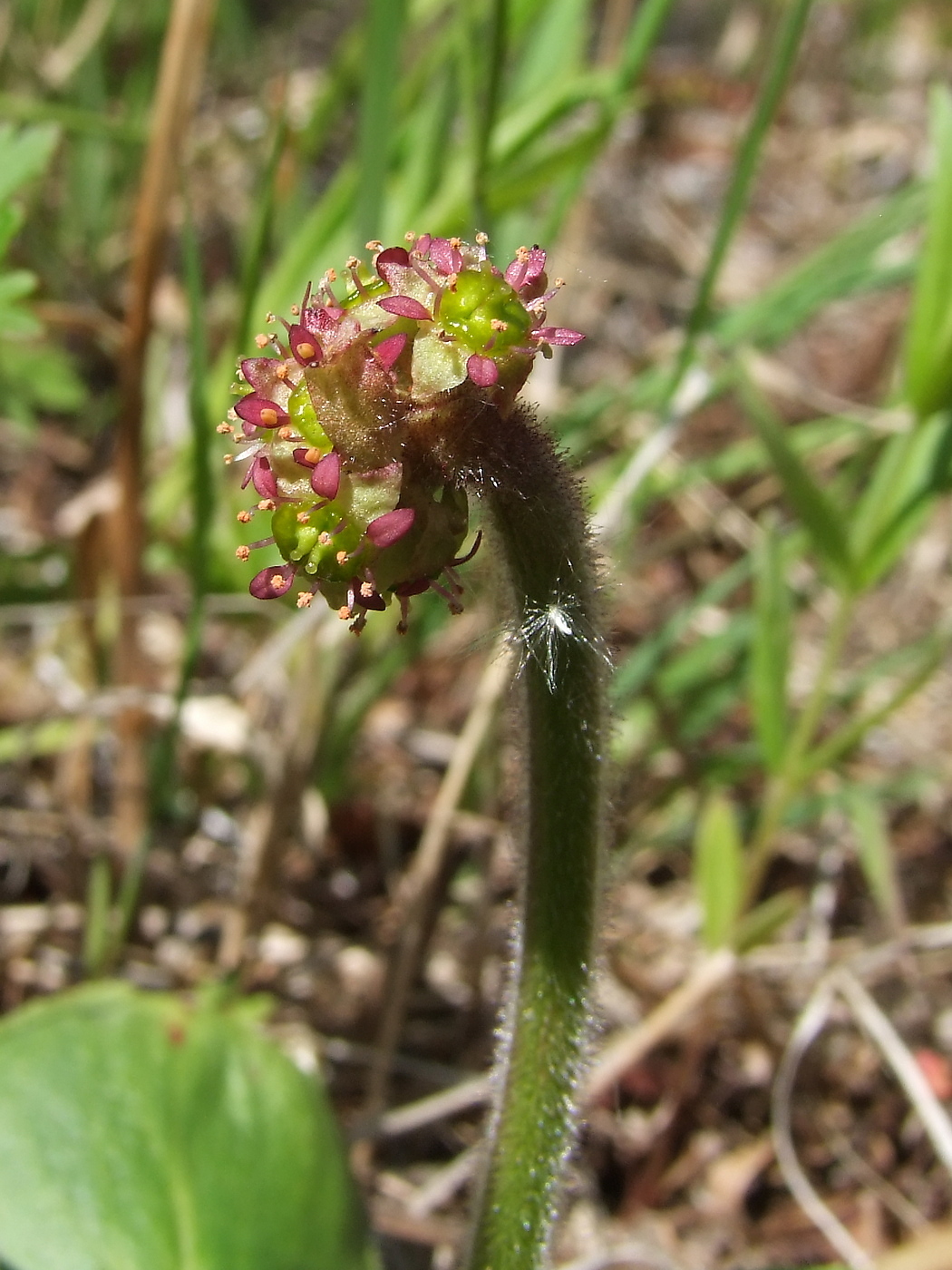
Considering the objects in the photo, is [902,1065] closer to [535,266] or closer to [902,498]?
[902,498]

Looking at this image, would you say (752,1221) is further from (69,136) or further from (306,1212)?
(69,136)

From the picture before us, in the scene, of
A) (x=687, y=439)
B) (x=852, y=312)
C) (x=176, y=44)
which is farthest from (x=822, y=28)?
(x=176, y=44)

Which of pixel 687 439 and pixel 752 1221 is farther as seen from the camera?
pixel 687 439

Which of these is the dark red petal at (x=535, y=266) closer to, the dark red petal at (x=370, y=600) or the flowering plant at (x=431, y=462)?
the flowering plant at (x=431, y=462)

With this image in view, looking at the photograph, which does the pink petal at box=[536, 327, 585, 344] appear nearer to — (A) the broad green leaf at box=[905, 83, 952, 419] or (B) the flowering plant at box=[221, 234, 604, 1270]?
(B) the flowering plant at box=[221, 234, 604, 1270]

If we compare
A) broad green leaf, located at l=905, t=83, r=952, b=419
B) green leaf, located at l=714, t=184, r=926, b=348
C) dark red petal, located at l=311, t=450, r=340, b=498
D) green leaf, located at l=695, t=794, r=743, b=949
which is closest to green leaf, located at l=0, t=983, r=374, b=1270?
green leaf, located at l=695, t=794, r=743, b=949

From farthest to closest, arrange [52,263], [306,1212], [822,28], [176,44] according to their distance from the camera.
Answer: [822,28] → [52,263] → [176,44] → [306,1212]
